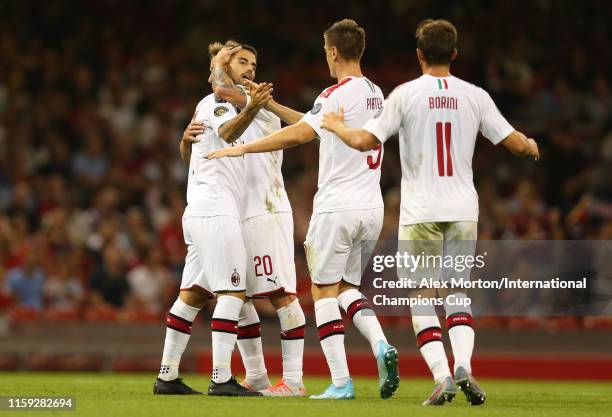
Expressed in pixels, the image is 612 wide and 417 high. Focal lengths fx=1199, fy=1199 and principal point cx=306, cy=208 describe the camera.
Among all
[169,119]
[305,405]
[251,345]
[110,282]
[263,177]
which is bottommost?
[305,405]

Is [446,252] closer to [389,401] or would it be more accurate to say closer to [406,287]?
[406,287]

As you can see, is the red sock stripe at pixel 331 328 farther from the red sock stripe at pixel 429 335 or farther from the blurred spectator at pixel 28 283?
the blurred spectator at pixel 28 283

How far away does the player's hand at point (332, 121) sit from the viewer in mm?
8266

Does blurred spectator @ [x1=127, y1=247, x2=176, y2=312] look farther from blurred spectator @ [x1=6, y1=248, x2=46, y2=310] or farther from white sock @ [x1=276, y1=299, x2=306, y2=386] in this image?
white sock @ [x1=276, y1=299, x2=306, y2=386]

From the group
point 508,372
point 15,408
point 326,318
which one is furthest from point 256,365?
point 508,372

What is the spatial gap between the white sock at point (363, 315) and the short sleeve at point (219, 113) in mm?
1563

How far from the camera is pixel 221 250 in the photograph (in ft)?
29.2

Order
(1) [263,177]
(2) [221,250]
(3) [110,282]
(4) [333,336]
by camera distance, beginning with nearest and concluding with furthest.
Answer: (4) [333,336] < (2) [221,250] < (1) [263,177] < (3) [110,282]

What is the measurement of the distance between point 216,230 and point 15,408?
6.71ft

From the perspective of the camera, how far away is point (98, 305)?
16344mm

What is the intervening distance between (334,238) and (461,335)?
47.2 inches

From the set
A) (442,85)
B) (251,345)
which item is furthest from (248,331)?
(442,85)

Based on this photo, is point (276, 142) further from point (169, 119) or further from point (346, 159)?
point (169, 119)

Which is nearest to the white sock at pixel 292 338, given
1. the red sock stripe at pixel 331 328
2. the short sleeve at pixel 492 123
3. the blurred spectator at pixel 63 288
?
the red sock stripe at pixel 331 328
